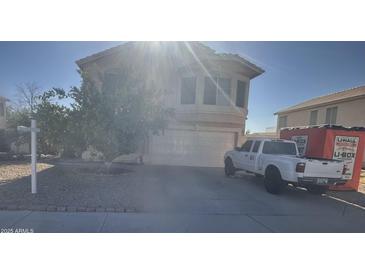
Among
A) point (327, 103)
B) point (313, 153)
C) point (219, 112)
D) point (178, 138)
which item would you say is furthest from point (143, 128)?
point (327, 103)

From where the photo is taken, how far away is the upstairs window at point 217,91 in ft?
37.6

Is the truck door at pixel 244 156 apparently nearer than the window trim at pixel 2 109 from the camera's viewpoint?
Yes

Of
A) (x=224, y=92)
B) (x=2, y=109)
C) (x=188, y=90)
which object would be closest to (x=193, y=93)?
(x=188, y=90)

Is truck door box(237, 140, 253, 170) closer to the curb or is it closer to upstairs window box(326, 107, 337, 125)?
the curb

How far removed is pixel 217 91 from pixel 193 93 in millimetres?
1357

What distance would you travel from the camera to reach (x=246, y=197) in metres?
6.10

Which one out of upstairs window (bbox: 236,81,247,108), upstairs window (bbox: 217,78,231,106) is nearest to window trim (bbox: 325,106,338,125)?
upstairs window (bbox: 236,81,247,108)

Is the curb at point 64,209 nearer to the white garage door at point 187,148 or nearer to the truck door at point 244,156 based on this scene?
the truck door at point 244,156

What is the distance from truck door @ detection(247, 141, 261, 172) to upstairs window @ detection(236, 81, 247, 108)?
15.3 ft

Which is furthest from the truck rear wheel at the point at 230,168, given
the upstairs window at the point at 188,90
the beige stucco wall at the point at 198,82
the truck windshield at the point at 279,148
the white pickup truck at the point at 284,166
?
the upstairs window at the point at 188,90

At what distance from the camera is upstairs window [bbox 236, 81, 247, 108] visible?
11984 mm

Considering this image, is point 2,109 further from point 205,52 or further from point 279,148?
point 279,148

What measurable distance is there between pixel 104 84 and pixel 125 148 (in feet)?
8.19

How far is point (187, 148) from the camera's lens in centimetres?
1178
